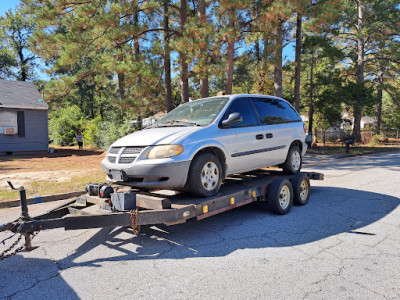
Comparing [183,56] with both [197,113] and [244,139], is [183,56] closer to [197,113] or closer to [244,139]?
[197,113]

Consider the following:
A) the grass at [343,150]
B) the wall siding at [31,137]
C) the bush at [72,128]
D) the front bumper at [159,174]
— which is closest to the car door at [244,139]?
the front bumper at [159,174]

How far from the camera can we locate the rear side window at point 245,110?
5310mm

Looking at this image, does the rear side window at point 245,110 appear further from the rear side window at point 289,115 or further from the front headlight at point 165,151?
the front headlight at point 165,151

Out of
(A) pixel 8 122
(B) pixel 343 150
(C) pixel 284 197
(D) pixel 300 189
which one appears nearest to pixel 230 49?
(D) pixel 300 189

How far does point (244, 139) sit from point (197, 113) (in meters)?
0.94

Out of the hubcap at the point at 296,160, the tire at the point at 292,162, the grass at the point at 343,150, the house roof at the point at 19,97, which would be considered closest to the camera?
the tire at the point at 292,162

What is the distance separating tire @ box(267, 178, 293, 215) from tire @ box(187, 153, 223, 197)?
3.96 feet

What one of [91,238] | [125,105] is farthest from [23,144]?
[91,238]

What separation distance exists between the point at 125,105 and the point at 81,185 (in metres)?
8.05

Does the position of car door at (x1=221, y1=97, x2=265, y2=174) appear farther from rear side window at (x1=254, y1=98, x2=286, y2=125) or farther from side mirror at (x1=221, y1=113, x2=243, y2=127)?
rear side window at (x1=254, y1=98, x2=286, y2=125)

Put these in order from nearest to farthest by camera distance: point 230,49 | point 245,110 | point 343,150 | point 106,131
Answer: point 245,110
point 230,49
point 106,131
point 343,150

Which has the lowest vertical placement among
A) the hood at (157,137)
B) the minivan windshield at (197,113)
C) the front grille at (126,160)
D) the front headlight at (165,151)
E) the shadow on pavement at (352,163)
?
the shadow on pavement at (352,163)

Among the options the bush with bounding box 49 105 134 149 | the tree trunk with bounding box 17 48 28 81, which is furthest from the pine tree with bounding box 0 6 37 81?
the bush with bounding box 49 105 134 149

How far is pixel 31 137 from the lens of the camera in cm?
1961
